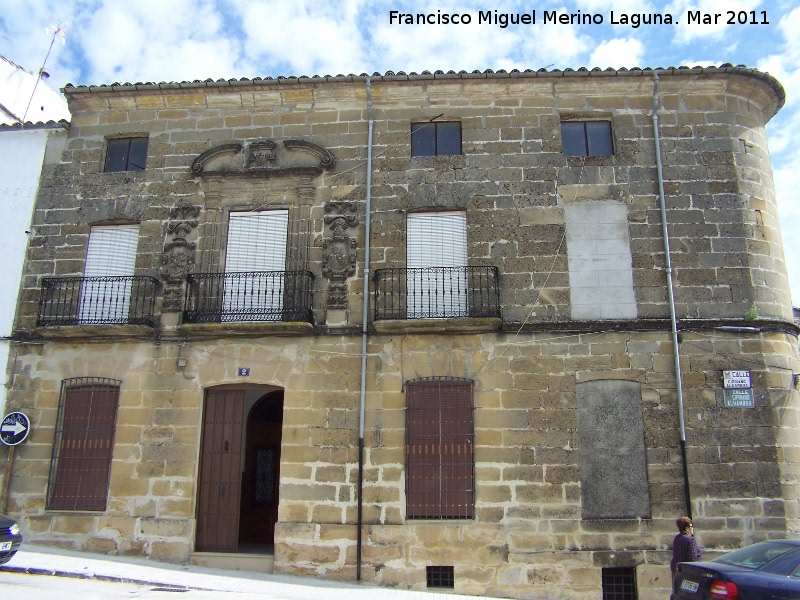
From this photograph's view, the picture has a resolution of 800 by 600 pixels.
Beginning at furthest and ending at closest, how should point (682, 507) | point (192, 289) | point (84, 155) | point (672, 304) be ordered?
point (84, 155), point (192, 289), point (672, 304), point (682, 507)

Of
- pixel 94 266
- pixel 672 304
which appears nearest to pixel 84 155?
pixel 94 266

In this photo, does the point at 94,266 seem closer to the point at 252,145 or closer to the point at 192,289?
the point at 192,289

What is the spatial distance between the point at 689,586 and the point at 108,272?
32.3 feet

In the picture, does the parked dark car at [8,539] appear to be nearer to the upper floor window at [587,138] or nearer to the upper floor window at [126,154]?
the upper floor window at [126,154]

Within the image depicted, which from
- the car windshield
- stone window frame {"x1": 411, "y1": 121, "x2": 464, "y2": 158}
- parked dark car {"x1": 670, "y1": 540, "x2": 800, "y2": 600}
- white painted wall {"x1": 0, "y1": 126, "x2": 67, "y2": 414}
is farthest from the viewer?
white painted wall {"x1": 0, "y1": 126, "x2": 67, "y2": 414}

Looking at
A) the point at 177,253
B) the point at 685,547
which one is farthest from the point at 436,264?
the point at 685,547

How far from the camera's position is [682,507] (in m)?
9.95

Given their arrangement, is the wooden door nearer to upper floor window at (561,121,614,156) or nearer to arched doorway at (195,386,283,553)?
arched doorway at (195,386,283,553)

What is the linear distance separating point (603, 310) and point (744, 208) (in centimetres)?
287

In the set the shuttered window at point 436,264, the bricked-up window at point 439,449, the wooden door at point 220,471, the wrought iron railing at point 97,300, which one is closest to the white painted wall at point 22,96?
the wrought iron railing at point 97,300

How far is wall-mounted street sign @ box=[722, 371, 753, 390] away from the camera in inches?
406

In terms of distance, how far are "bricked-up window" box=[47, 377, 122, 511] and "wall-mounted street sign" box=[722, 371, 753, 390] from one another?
31.1ft

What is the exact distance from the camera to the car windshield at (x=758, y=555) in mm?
6621

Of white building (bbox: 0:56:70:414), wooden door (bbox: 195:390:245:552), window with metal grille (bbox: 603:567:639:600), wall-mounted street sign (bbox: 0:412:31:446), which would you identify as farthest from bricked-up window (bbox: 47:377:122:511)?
window with metal grille (bbox: 603:567:639:600)
